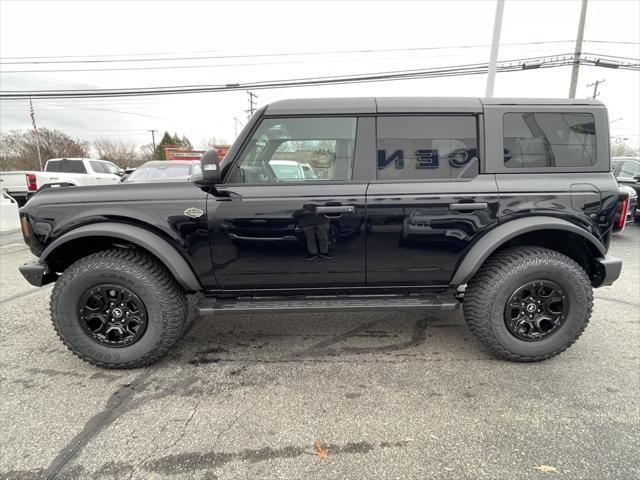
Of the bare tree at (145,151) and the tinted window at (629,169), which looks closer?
the tinted window at (629,169)

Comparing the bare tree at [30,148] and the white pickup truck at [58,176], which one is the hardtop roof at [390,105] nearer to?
the white pickup truck at [58,176]

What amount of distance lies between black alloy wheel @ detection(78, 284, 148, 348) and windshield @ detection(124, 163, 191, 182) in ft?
19.4

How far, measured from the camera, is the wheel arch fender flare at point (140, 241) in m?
2.49

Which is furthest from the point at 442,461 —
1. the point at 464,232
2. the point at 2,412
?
the point at 2,412

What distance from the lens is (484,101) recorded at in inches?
104

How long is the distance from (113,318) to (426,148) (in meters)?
2.69

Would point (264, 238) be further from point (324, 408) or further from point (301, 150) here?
point (324, 408)

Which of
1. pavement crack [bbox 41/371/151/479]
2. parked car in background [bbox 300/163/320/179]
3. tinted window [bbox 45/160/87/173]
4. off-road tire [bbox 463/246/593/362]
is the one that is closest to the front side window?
parked car in background [bbox 300/163/320/179]

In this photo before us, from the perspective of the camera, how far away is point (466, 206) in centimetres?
252

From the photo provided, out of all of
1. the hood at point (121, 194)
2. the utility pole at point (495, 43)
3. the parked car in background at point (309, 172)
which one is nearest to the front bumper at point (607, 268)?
the parked car in background at point (309, 172)

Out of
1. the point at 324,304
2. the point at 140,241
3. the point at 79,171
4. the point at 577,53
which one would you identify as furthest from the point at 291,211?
the point at 577,53

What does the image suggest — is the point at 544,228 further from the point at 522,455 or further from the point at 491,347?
the point at 522,455

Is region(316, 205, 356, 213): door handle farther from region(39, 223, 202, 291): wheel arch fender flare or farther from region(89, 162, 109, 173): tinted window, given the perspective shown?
region(89, 162, 109, 173): tinted window

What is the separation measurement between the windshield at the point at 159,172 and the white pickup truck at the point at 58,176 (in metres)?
2.64
